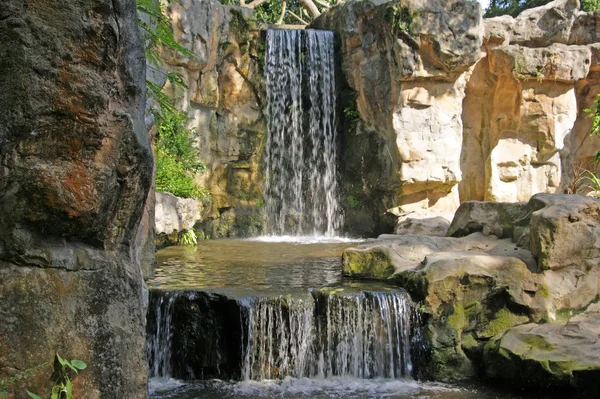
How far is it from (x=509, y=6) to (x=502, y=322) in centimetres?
1680

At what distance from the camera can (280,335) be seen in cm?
668

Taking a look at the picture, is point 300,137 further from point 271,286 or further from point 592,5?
point 592,5

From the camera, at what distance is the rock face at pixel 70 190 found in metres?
2.49

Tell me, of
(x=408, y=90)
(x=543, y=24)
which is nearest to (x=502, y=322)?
(x=408, y=90)

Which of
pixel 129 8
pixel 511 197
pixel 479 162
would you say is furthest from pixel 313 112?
pixel 129 8

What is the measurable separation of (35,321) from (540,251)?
579cm

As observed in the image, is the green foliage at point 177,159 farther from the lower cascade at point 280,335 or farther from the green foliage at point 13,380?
the green foliage at point 13,380

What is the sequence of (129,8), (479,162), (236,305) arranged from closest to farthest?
(129,8) < (236,305) < (479,162)

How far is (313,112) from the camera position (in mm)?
15828

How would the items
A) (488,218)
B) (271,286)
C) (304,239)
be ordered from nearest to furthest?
(271,286)
(488,218)
(304,239)

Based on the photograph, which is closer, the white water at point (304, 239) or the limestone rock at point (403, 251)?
the limestone rock at point (403, 251)

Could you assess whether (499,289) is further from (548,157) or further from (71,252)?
(548,157)

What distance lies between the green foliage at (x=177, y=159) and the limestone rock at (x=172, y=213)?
41 cm

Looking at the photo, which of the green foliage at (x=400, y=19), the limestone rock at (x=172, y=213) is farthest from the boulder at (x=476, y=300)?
the green foliage at (x=400, y=19)
